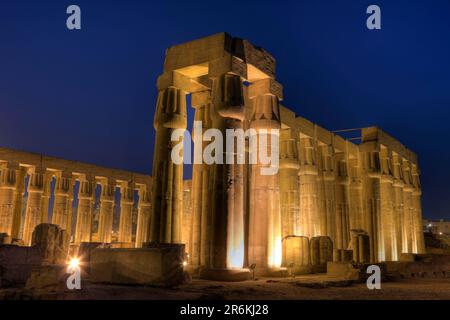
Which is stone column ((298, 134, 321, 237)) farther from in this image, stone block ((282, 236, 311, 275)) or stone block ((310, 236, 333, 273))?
stone block ((282, 236, 311, 275))

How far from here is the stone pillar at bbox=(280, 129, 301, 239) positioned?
2038 cm

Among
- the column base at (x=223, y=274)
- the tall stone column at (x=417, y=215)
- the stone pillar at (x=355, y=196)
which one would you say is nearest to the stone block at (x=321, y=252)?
the column base at (x=223, y=274)

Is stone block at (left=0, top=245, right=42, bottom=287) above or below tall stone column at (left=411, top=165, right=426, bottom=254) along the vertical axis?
below

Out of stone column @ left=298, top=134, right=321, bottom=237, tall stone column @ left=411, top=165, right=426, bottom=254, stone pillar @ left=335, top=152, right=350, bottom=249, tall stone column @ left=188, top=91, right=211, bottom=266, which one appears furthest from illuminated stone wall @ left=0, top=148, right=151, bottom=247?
tall stone column @ left=411, top=165, right=426, bottom=254

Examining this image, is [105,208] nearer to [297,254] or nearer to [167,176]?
[297,254]

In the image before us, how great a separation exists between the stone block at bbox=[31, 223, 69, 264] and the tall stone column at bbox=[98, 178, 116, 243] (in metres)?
11.9

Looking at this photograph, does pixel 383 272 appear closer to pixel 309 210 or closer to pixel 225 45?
pixel 309 210

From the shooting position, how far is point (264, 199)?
15.2 metres

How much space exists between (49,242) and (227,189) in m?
12.0

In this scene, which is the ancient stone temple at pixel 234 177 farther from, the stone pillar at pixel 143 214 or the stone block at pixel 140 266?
the stone pillar at pixel 143 214

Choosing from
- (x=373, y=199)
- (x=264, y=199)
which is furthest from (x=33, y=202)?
(x=373, y=199)

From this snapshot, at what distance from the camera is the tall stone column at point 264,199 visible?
14977 millimetres

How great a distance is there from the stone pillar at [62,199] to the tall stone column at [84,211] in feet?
3.83

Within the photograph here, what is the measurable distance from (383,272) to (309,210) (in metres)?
5.93
